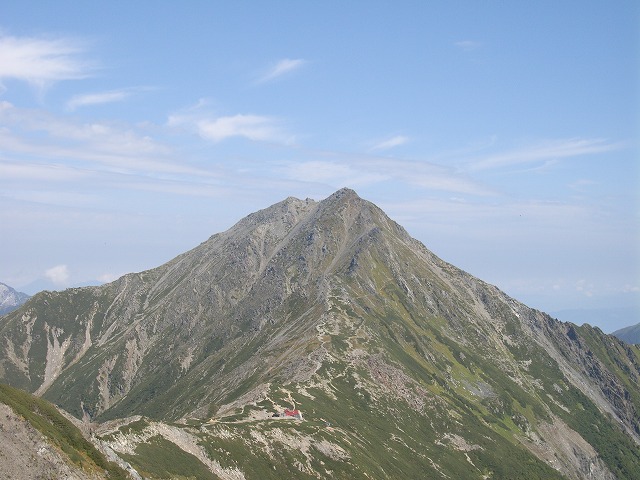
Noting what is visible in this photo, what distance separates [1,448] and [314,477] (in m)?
86.0

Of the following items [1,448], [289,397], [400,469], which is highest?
[1,448]

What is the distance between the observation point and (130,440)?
382ft

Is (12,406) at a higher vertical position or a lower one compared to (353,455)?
higher

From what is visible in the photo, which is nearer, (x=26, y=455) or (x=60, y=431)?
(x=26, y=455)

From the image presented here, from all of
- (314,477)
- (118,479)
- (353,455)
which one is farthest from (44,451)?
(353,455)

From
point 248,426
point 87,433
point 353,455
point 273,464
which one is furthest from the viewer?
point 353,455

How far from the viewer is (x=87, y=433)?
9225cm

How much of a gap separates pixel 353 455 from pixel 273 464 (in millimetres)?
32045

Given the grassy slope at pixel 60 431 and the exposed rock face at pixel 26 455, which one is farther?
the grassy slope at pixel 60 431

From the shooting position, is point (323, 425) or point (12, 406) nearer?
point (12, 406)

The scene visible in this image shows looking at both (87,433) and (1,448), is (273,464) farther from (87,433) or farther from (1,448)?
(1,448)

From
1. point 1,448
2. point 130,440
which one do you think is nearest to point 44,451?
point 1,448

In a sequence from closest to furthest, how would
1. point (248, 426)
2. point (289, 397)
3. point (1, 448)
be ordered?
point (1, 448), point (248, 426), point (289, 397)

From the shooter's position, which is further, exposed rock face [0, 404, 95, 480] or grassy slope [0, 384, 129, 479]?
grassy slope [0, 384, 129, 479]
